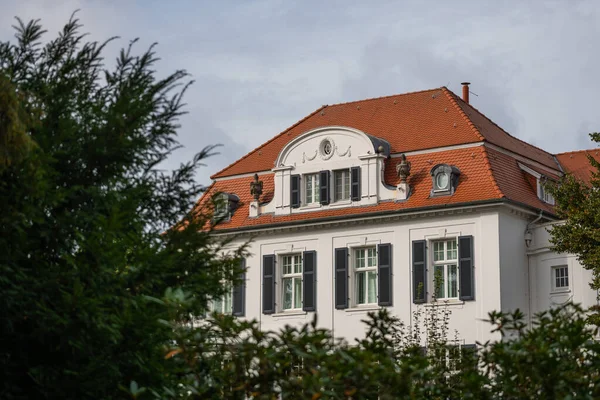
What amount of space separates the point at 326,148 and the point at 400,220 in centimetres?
371

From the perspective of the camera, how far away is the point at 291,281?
38.5 metres

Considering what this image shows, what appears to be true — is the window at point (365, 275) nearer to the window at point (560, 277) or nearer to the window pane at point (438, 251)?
the window pane at point (438, 251)

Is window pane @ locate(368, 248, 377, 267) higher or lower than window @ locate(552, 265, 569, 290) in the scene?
higher

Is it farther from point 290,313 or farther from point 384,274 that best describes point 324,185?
point 290,313

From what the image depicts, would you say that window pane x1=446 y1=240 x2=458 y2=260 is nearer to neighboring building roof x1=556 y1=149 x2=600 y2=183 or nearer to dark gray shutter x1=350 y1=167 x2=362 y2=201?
dark gray shutter x1=350 y1=167 x2=362 y2=201

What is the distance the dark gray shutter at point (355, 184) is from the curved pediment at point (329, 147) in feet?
1.39

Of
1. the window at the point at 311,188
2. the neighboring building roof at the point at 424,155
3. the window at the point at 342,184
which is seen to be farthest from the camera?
the window at the point at 311,188

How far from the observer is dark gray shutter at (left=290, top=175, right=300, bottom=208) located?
3866 cm

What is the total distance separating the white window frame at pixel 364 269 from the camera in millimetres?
36562

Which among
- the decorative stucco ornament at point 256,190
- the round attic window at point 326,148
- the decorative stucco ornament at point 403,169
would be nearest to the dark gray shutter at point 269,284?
the decorative stucco ornament at point 256,190

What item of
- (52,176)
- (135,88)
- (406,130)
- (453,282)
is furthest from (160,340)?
(406,130)

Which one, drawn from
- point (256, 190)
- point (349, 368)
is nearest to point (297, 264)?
point (256, 190)

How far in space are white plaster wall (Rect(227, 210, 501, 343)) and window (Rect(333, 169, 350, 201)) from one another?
1.10m

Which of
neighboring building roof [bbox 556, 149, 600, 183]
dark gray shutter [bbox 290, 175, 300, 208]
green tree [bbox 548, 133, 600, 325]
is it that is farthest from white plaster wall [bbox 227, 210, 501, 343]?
neighboring building roof [bbox 556, 149, 600, 183]
